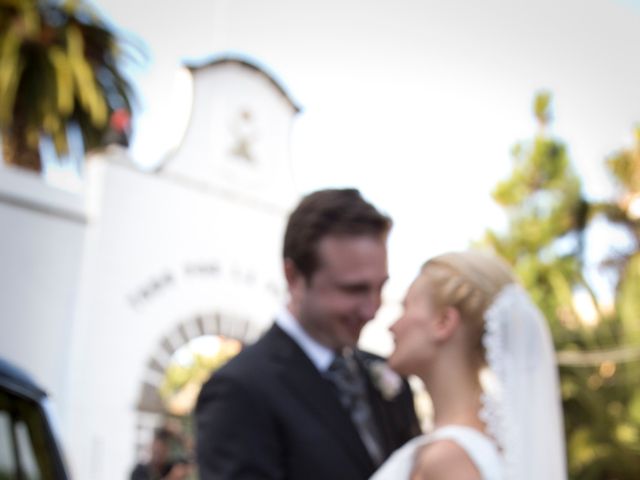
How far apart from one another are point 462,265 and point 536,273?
64.2ft

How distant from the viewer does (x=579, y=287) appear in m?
21.2

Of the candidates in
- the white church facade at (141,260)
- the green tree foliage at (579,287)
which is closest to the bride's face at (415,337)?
the white church facade at (141,260)

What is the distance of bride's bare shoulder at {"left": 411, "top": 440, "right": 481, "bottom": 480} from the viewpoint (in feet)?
5.31

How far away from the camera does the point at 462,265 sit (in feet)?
6.02

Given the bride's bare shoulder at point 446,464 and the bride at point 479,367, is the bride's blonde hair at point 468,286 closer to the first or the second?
the bride at point 479,367

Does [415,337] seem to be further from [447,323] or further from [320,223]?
[320,223]

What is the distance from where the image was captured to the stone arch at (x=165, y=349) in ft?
38.1

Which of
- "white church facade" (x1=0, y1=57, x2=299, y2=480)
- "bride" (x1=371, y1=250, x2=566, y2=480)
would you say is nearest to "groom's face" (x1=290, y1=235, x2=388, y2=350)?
"bride" (x1=371, y1=250, x2=566, y2=480)

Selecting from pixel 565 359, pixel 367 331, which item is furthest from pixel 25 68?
pixel 565 359

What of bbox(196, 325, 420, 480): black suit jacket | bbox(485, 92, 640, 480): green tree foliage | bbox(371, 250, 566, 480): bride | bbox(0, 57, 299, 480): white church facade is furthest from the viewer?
bbox(485, 92, 640, 480): green tree foliage

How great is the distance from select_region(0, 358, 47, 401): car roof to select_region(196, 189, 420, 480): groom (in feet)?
1.23

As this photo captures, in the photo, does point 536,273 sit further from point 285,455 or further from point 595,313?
point 285,455

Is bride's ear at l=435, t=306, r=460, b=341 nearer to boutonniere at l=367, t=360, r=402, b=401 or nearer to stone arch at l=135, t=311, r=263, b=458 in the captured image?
boutonniere at l=367, t=360, r=402, b=401

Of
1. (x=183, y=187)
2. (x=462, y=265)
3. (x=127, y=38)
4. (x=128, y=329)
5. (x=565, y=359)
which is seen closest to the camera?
(x=462, y=265)
